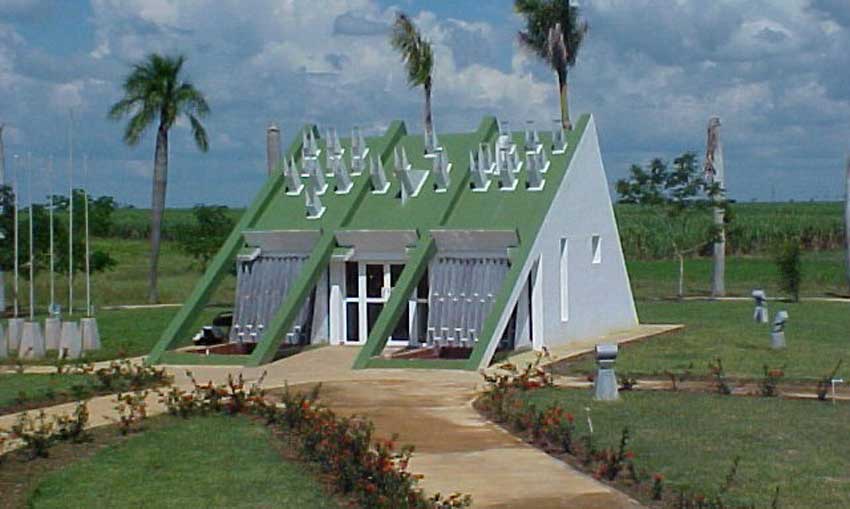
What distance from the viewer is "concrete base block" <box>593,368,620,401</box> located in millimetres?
17906

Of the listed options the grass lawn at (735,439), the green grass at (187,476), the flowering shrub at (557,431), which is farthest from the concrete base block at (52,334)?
the flowering shrub at (557,431)

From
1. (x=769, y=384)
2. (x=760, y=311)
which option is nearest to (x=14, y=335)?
(x=769, y=384)

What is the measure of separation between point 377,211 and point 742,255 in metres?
47.2

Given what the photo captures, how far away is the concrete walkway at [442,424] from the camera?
1193 centimetres

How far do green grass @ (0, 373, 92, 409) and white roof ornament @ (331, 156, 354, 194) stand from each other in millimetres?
7449

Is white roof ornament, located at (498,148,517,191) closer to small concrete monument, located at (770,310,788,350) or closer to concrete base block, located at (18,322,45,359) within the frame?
small concrete monument, located at (770,310,788,350)

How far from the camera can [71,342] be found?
26.3 meters

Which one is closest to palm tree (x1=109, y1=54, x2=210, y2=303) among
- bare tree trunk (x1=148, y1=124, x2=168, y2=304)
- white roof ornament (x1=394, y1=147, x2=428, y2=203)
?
bare tree trunk (x1=148, y1=124, x2=168, y2=304)

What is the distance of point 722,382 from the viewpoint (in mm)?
19172

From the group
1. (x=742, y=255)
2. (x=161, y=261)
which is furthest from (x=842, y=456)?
(x=161, y=261)

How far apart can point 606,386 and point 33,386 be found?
29.8ft

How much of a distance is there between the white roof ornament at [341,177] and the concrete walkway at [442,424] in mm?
3433

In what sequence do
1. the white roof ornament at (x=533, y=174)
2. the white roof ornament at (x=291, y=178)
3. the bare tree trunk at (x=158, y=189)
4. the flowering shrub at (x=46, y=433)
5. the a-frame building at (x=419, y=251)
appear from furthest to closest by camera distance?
the bare tree trunk at (x=158, y=189), the white roof ornament at (x=291, y=178), the white roof ornament at (x=533, y=174), the a-frame building at (x=419, y=251), the flowering shrub at (x=46, y=433)

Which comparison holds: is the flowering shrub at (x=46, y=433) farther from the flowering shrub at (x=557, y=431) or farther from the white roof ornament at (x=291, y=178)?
the white roof ornament at (x=291, y=178)
